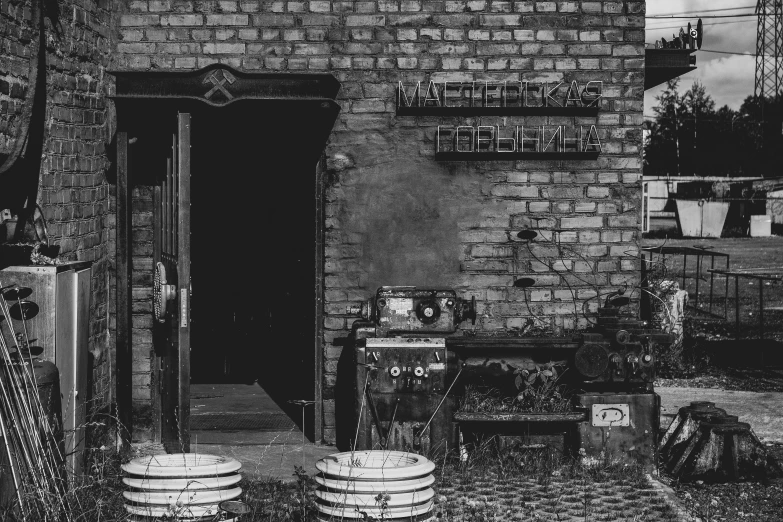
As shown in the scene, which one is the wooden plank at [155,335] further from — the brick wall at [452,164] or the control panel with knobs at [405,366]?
the control panel with knobs at [405,366]

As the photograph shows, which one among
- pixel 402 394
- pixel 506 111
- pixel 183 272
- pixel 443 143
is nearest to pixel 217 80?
pixel 183 272

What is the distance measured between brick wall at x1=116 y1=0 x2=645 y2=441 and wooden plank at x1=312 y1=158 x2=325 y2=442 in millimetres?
83

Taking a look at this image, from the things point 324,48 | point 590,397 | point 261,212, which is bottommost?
point 590,397

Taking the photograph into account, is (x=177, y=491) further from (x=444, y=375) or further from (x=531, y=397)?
(x=531, y=397)

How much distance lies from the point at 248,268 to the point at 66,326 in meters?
5.88

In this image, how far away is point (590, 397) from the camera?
6.63 metres

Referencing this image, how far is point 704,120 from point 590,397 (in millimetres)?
53317

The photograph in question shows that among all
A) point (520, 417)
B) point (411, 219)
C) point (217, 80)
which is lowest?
point (520, 417)

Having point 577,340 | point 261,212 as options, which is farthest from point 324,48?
point 261,212

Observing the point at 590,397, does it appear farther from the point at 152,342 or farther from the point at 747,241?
the point at 747,241

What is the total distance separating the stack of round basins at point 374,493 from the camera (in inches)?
165

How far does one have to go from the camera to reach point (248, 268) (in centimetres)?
1152

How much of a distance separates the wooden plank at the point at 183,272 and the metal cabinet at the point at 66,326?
23.6 inches

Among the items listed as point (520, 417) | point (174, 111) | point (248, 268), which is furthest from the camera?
point (248, 268)
